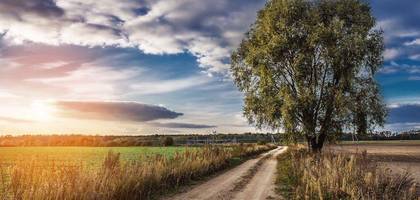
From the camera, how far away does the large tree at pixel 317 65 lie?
49250mm

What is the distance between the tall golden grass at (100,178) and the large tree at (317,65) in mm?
23609

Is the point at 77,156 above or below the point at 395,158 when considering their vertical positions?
above

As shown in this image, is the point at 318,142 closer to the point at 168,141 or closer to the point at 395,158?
the point at 395,158

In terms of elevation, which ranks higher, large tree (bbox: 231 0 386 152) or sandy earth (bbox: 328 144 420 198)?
large tree (bbox: 231 0 386 152)

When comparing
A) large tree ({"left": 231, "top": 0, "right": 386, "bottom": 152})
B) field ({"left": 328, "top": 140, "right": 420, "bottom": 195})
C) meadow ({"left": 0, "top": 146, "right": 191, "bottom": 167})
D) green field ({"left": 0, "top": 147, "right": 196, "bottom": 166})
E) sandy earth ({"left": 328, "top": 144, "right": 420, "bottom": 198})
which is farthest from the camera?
large tree ({"left": 231, "top": 0, "right": 386, "bottom": 152})

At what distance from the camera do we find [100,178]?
56.5 ft

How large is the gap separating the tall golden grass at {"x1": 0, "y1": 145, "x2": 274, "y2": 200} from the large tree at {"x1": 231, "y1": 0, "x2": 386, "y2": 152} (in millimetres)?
23609

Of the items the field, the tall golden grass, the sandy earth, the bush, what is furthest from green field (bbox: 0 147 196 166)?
the bush

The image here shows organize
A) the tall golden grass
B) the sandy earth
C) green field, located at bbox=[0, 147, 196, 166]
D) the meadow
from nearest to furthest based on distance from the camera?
the tall golden grass < the meadow < green field, located at bbox=[0, 147, 196, 166] < the sandy earth

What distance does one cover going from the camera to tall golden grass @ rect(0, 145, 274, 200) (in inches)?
546

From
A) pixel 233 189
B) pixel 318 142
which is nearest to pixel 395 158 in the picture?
pixel 318 142

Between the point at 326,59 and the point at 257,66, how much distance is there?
315 inches

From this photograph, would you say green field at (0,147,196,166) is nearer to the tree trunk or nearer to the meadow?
the meadow

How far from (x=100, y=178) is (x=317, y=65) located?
3869 cm
